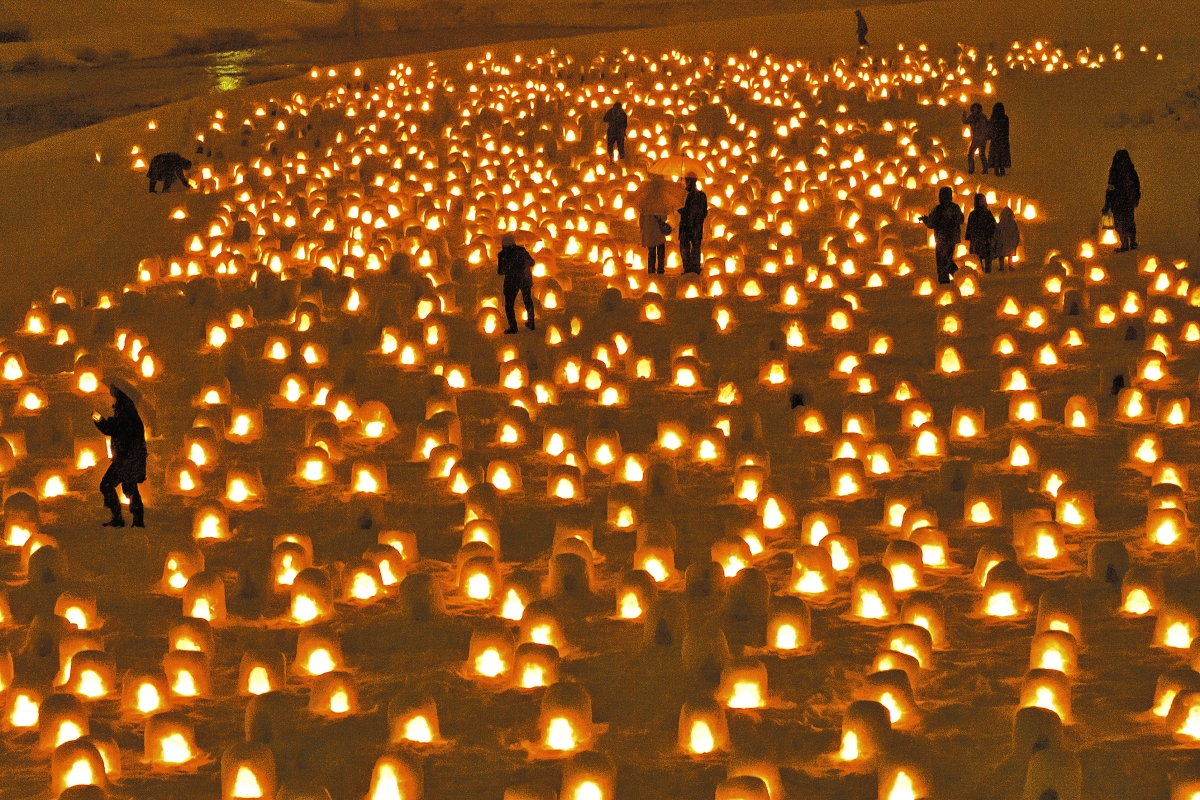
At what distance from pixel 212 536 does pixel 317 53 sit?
47.6 m

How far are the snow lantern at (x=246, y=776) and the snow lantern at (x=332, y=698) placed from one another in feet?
2.78

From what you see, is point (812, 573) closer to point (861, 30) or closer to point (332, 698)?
point (332, 698)

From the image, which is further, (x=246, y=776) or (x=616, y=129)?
(x=616, y=129)

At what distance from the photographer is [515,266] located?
15.5m

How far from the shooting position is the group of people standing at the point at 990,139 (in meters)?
23.8

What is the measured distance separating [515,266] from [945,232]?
4584mm

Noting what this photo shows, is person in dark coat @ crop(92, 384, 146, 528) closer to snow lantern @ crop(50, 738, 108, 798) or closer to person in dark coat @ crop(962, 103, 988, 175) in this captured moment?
snow lantern @ crop(50, 738, 108, 798)

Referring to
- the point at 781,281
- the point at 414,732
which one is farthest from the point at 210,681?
the point at 781,281

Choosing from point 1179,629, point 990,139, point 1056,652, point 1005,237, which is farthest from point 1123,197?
point 1056,652

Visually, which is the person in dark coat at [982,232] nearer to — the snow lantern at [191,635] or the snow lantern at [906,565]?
the snow lantern at [906,565]

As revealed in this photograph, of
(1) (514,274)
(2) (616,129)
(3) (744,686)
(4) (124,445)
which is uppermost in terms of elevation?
(2) (616,129)

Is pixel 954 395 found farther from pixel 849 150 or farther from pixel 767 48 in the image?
pixel 767 48

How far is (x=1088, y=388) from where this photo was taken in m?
13.4

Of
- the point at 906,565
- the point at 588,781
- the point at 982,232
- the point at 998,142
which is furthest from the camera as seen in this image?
the point at 998,142
